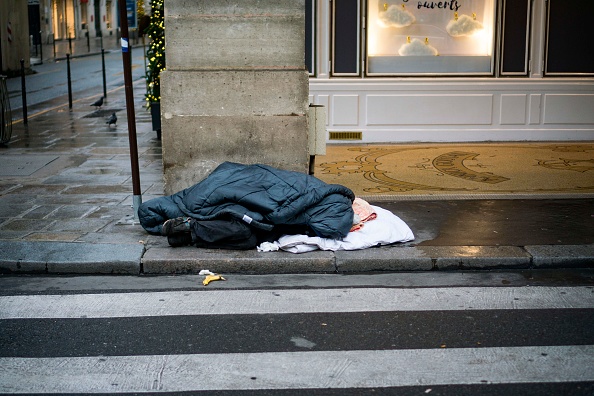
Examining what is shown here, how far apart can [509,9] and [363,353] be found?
863 centimetres

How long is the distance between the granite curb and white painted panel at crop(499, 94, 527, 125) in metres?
5.87

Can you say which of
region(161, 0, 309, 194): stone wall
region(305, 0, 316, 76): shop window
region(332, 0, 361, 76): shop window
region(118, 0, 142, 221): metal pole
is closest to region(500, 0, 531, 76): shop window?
region(332, 0, 361, 76): shop window

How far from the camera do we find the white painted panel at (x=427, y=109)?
12008mm

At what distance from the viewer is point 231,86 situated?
7605 mm

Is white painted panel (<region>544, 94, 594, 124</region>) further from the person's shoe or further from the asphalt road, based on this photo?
the person's shoe

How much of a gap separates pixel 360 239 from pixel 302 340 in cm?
201

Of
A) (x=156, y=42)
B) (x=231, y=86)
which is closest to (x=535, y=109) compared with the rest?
(x=156, y=42)

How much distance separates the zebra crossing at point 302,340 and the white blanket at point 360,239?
29.8 inches

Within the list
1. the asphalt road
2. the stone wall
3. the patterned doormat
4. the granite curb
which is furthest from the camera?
the asphalt road

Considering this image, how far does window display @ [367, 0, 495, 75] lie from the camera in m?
11.9

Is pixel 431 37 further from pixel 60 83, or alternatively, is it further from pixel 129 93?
pixel 60 83

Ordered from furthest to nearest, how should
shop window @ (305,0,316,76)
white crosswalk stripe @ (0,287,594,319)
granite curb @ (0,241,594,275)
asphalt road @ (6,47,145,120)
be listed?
asphalt road @ (6,47,145,120)
shop window @ (305,0,316,76)
granite curb @ (0,241,594,275)
white crosswalk stripe @ (0,287,594,319)

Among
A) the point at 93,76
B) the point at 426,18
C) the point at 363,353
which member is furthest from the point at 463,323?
the point at 93,76

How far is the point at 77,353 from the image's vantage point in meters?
4.58
